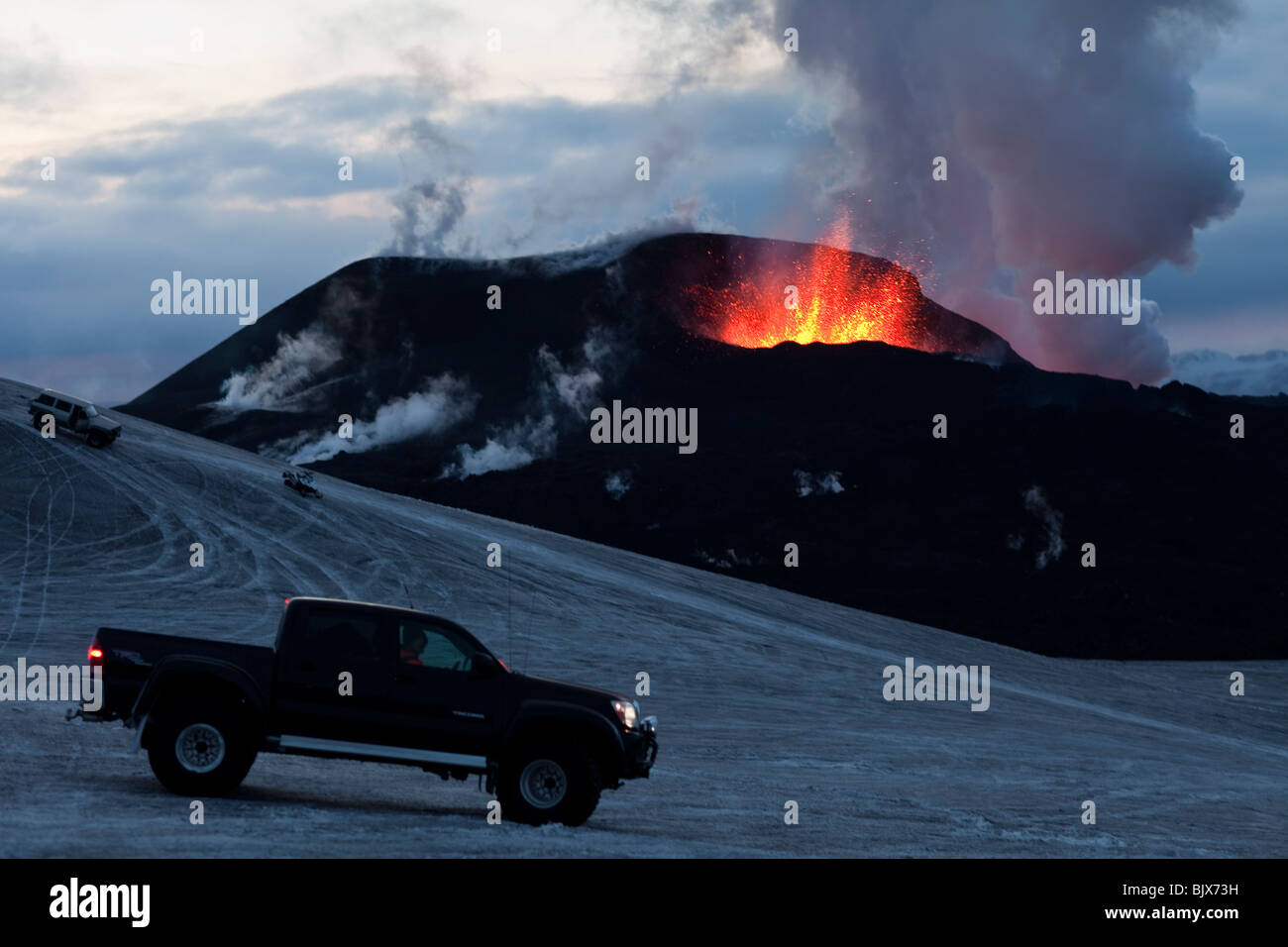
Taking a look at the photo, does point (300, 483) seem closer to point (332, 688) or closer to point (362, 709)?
point (332, 688)

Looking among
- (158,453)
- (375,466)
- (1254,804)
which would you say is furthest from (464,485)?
(1254,804)

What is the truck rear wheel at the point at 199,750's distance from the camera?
15.3 meters

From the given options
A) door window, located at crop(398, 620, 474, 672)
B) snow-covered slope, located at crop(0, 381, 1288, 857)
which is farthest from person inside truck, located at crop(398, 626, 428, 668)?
snow-covered slope, located at crop(0, 381, 1288, 857)

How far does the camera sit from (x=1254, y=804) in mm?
30625

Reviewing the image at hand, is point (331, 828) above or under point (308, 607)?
under

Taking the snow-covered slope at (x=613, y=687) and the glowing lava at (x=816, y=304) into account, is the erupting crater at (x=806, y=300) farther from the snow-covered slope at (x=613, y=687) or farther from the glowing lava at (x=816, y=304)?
the snow-covered slope at (x=613, y=687)

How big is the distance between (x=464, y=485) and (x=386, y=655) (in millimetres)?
137157

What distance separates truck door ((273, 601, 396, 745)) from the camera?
15352 millimetres

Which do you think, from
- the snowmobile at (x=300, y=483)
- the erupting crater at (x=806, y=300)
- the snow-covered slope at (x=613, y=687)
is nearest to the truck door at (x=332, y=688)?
the snow-covered slope at (x=613, y=687)
